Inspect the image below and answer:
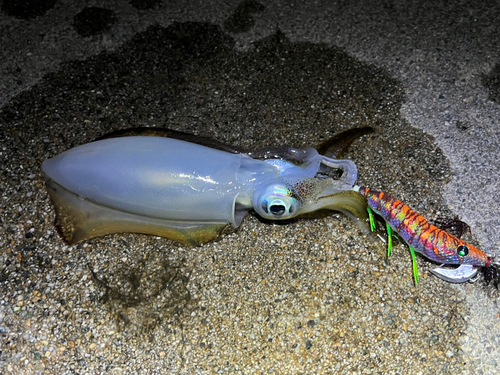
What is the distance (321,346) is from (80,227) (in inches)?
70.3

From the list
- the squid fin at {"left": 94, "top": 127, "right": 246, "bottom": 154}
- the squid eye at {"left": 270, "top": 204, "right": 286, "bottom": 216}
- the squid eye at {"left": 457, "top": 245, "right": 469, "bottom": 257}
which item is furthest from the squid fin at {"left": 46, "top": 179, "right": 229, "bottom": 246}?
the squid eye at {"left": 457, "top": 245, "right": 469, "bottom": 257}

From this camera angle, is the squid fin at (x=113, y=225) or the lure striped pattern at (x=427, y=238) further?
the squid fin at (x=113, y=225)

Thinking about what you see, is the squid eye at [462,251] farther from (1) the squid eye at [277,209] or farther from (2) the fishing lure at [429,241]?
(1) the squid eye at [277,209]

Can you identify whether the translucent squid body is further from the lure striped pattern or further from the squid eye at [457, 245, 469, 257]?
the squid eye at [457, 245, 469, 257]

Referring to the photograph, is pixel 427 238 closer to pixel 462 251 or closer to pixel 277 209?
pixel 462 251

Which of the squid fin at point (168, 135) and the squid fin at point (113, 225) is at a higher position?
the squid fin at point (168, 135)

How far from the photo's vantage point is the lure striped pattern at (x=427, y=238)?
9.12 ft

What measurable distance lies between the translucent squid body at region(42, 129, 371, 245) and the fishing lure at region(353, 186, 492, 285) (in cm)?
18

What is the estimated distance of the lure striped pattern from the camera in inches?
109

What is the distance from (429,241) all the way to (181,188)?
158 cm

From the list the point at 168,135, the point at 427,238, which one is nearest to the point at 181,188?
the point at 168,135

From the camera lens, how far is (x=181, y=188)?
2.86 metres

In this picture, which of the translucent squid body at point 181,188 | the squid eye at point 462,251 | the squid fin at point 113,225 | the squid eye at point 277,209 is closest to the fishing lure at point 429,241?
the squid eye at point 462,251

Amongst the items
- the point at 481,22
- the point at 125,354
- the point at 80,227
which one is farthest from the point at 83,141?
the point at 481,22
